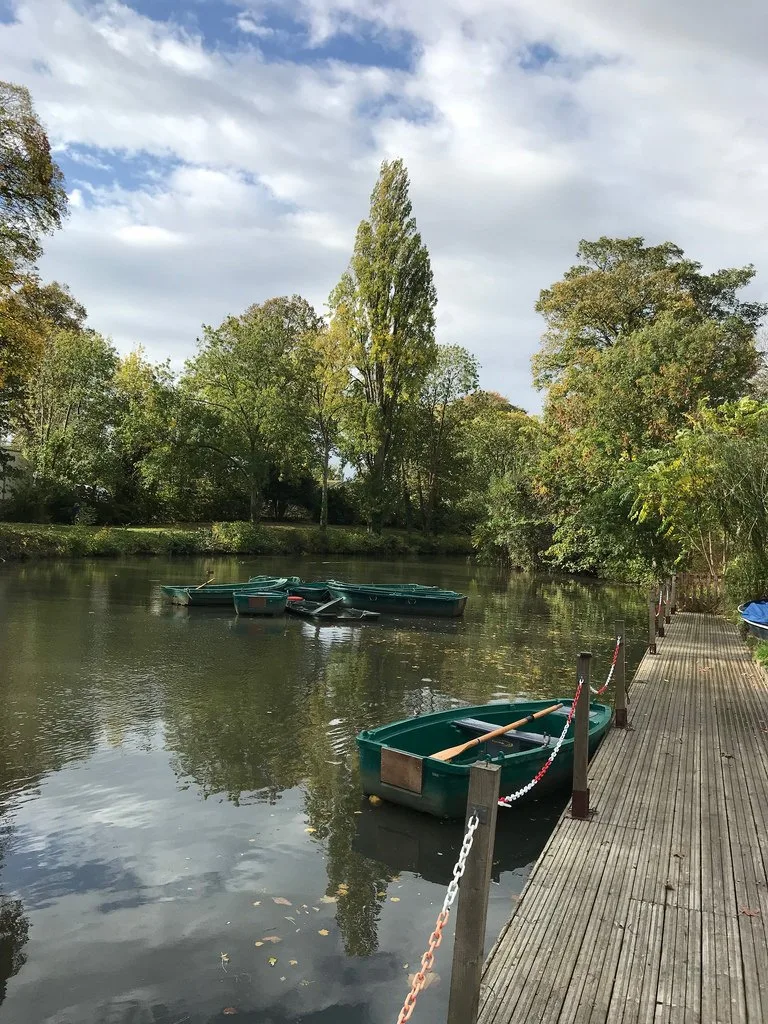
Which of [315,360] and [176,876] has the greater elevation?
[315,360]

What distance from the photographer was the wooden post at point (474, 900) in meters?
3.26

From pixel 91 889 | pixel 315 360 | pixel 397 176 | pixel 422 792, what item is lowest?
pixel 91 889

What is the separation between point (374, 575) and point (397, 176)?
26.2 m

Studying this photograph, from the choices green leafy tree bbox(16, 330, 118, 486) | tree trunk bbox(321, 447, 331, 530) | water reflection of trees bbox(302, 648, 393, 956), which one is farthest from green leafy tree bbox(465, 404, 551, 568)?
water reflection of trees bbox(302, 648, 393, 956)

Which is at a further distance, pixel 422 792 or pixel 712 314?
pixel 712 314

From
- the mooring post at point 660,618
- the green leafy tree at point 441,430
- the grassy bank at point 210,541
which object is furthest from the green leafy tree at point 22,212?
the green leafy tree at point 441,430

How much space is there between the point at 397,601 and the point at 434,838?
16.2 meters

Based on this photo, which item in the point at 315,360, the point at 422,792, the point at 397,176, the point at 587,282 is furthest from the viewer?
the point at 315,360

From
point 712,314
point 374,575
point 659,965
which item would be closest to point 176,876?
point 659,965

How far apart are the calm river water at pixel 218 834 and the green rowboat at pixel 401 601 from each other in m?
5.87

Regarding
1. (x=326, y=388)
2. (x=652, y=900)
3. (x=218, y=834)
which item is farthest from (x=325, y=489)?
(x=652, y=900)

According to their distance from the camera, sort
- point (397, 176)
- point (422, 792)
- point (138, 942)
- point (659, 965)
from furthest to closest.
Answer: point (397, 176)
point (422, 792)
point (138, 942)
point (659, 965)

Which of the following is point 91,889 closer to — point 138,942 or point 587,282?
point 138,942

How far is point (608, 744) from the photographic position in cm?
888
